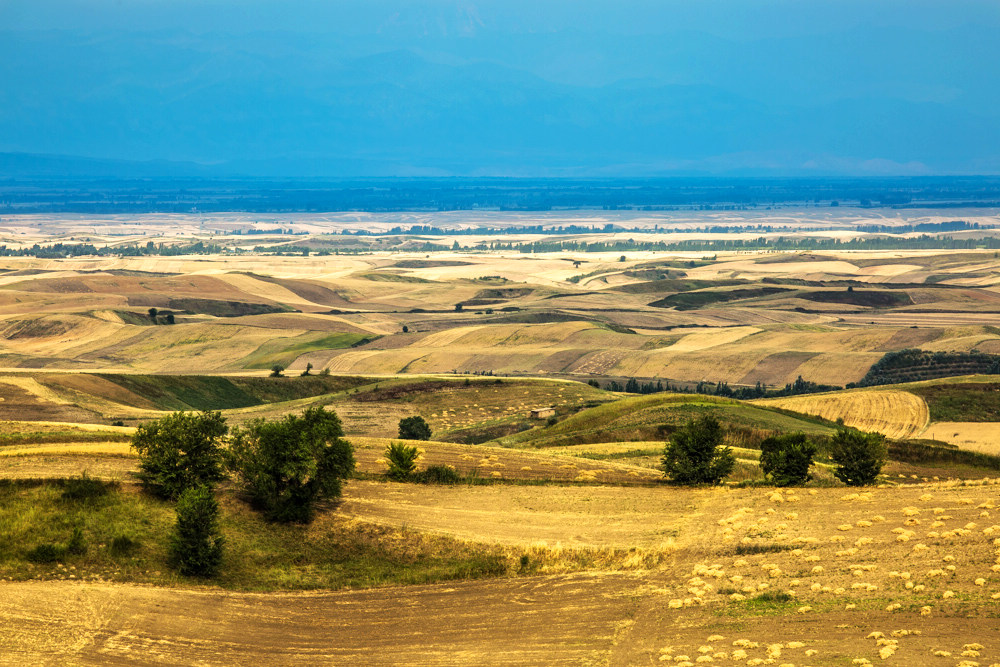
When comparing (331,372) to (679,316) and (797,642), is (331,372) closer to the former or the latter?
(679,316)

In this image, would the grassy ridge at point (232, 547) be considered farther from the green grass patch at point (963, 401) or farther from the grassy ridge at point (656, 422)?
the green grass patch at point (963, 401)

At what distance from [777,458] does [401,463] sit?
17.2 meters

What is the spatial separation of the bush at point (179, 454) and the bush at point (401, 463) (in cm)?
894

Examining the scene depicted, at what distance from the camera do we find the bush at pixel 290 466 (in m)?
46.9

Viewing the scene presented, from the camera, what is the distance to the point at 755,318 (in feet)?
625

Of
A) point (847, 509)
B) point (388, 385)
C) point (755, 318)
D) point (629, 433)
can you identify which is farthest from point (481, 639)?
point (755, 318)

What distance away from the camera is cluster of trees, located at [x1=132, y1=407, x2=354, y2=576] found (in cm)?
4650

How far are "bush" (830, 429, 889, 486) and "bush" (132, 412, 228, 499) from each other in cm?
2855

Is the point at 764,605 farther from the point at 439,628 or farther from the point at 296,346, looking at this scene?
the point at 296,346

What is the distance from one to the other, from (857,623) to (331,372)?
4159 inches

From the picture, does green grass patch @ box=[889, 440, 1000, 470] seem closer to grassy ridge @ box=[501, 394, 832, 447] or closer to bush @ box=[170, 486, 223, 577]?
grassy ridge @ box=[501, 394, 832, 447]

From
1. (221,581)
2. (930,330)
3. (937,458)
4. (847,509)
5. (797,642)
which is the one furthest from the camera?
(930,330)

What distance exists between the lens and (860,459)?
56.8 meters

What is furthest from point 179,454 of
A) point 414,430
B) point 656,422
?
point 656,422
